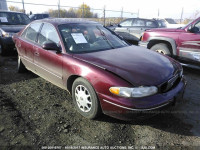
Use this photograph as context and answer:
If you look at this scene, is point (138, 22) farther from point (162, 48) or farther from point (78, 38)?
point (78, 38)

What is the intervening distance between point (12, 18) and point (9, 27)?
3.22ft

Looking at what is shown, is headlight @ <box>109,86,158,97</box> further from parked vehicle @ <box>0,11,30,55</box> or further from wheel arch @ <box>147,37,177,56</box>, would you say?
parked vehicle @ <box>0,11,30,55</box>

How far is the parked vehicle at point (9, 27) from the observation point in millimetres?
6160

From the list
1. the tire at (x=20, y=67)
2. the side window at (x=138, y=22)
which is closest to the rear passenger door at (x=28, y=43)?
the tire at (x=20, y=67)

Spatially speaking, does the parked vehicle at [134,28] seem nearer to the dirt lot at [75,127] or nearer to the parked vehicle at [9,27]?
the parked vehicle at [9,27]

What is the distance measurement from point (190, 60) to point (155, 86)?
2.90 metres

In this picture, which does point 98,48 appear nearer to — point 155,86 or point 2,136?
point 155,86

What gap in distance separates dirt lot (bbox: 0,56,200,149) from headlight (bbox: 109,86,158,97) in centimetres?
64

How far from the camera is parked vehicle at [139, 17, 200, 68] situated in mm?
4570

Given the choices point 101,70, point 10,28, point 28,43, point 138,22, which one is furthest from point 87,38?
point 138,22

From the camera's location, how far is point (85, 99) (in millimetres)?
2768

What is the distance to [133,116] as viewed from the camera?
2.37m

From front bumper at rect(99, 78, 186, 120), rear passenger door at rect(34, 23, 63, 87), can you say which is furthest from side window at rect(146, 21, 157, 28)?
front bumper at rect(99, 78, 186, 120)

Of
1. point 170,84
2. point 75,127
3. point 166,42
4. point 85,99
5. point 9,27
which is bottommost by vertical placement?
point 75,127
